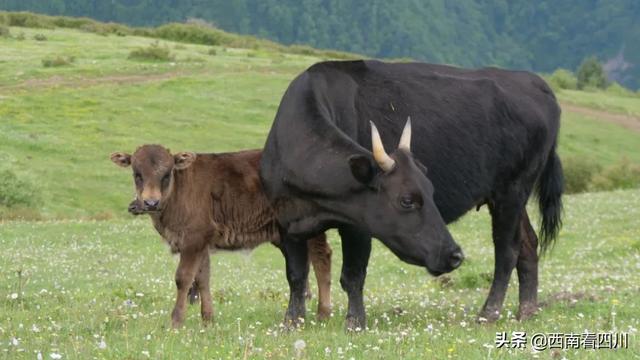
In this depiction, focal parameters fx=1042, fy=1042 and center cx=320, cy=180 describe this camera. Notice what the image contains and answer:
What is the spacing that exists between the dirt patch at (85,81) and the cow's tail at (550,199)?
5265 centimetres

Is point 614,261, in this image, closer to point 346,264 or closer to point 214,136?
point 346,264

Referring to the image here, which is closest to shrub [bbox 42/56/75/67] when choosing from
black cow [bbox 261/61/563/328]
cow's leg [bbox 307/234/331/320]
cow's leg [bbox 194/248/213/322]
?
cow's leg [bbox 307/234/331/320]

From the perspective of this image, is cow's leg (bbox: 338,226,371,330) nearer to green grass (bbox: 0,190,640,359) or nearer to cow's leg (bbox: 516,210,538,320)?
green grass (bbox: 0,190,640,359)

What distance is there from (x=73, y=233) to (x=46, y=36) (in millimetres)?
55741

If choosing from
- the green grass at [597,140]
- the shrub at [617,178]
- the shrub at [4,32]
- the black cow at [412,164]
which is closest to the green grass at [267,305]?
the black cow at [412,164]

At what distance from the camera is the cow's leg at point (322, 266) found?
12711 millimetres

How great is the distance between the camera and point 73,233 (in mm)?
29984

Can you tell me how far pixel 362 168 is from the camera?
10.5m

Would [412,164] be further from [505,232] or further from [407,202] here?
[505,232]

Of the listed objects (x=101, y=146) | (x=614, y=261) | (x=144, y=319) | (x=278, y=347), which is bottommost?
(x=101, y=146)

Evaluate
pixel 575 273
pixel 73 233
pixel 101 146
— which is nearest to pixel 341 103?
pixel 575 273

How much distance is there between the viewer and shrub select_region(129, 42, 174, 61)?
74562 millimetres

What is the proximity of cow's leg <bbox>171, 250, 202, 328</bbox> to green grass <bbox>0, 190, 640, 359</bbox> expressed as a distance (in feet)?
0.63

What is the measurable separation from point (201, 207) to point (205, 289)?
98 cm
